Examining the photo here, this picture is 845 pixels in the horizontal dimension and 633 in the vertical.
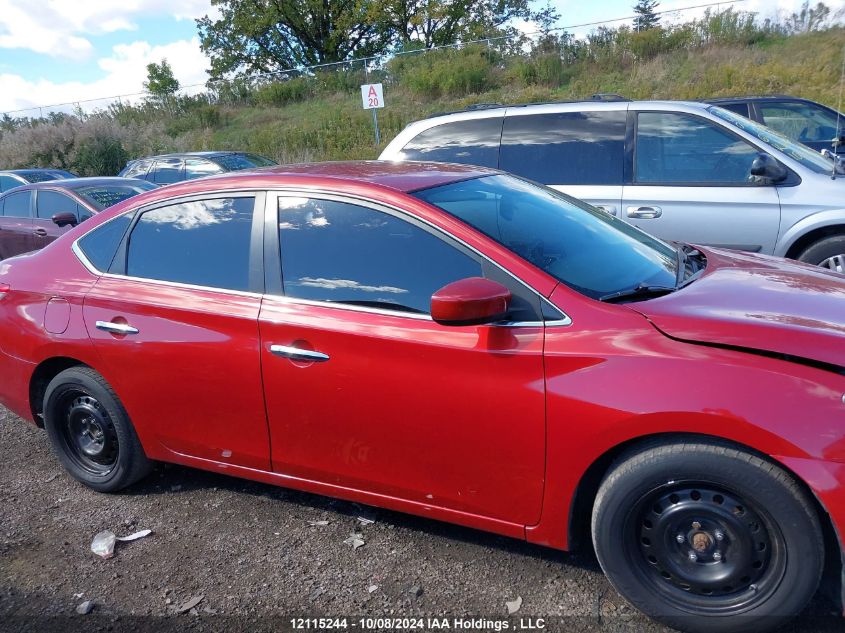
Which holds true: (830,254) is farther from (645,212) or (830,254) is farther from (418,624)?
(418,624)

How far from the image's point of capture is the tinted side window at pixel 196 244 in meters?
3.50

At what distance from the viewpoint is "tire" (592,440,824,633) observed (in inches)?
96.0

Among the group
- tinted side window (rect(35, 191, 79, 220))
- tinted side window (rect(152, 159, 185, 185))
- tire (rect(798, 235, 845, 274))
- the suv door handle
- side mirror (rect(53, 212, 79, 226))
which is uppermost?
tinted side window (rect(152, 159, 185, 185))

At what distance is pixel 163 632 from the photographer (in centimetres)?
293

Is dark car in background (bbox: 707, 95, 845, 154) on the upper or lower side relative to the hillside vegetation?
lower

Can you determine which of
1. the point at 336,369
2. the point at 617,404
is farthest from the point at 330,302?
the point at 617,404

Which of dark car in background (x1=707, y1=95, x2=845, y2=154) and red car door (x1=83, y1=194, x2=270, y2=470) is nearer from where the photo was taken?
red car door (x1=83, y1=194, x2=270, y2=470)

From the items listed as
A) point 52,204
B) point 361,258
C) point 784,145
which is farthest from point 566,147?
point 52,204

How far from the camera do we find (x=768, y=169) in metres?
5.83

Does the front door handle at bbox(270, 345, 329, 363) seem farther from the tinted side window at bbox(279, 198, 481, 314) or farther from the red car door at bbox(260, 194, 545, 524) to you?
the tinted side window at bbox(279, 198, 481, 314)

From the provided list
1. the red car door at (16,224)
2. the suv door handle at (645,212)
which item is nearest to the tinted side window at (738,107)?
the suv door handle at (645,212)

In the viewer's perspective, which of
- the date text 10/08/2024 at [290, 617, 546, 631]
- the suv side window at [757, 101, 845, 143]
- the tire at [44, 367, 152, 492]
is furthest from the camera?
the suv side window at [757, 101, 845, 143]

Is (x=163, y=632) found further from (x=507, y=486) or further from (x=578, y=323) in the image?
(x=578, y=323)

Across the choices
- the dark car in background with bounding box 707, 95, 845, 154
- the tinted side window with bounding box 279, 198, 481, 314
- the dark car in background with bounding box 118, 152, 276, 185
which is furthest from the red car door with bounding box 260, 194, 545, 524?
the dark car in background with bounding box 118, 152, 276, 185
